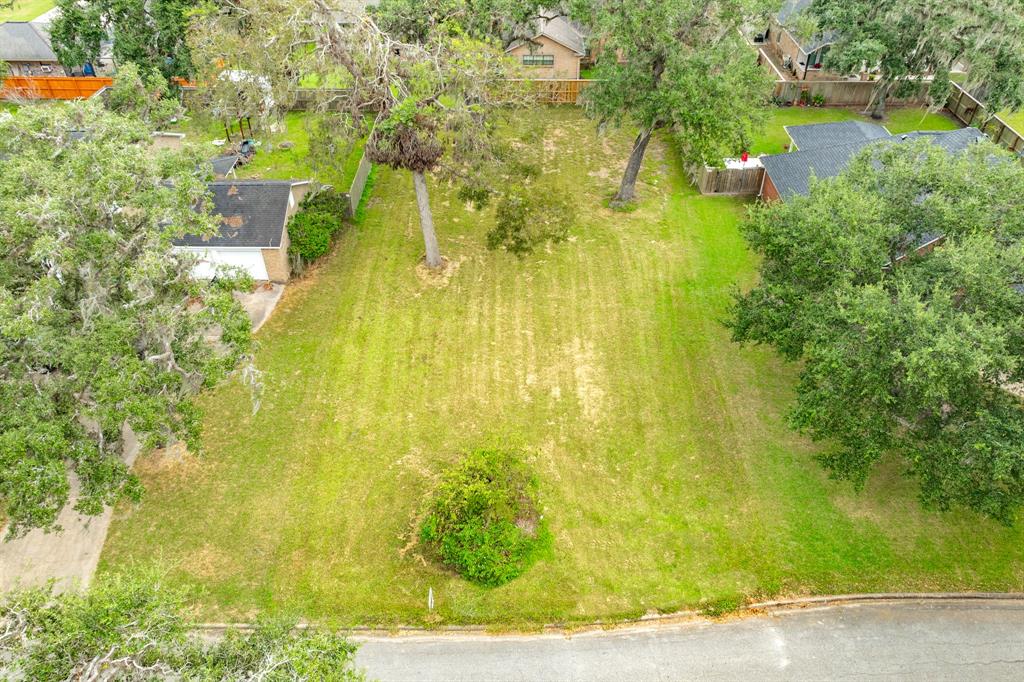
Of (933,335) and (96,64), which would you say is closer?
(933,335)

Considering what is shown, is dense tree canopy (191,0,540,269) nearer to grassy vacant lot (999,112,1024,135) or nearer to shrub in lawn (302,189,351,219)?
shrub in lawn (302,189,351,219)

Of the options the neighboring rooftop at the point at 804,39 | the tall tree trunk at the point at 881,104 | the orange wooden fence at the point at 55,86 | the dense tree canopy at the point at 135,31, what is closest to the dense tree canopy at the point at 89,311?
the dense tree canopy at the point at 135,31

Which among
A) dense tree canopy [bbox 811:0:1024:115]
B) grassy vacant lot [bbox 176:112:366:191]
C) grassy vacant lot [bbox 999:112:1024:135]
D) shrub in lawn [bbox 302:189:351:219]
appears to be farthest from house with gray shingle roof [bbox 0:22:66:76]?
grassy vacant lot [bbox 999:112:1024:135]

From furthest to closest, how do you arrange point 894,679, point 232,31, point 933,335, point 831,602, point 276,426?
1. point 232,31
2. point 276,426
3. point 831,602
4. point 894,679
5. point 933,335

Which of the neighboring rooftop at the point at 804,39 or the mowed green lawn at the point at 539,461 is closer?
the mowed green lawn at the point at 539,461

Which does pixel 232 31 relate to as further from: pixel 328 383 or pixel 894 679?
pixel 894 679

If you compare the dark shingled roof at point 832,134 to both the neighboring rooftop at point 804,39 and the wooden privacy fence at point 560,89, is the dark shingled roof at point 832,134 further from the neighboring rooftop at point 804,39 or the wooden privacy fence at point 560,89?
the wooden privacy fence at point 560,89

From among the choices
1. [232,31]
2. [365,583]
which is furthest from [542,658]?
[232,31]

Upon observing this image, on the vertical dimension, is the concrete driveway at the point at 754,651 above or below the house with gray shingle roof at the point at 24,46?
below
